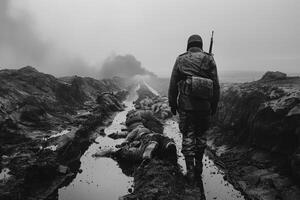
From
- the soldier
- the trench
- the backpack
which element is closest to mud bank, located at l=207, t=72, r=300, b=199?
the trench

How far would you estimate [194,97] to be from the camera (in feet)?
21.1

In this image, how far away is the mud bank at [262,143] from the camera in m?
6.86

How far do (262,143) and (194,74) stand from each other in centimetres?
383

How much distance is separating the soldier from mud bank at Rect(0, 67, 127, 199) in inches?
126

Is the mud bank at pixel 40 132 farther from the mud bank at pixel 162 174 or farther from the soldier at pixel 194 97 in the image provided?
the soldier at pixel 194 97

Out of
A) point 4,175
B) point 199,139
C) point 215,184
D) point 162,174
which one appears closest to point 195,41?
point 199,139

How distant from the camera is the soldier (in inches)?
250

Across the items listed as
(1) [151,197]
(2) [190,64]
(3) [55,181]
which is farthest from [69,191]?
(2) [190,64]

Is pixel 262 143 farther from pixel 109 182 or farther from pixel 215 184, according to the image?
pixel 109 182

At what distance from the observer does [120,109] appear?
23.2m

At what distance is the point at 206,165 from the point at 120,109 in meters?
15.0

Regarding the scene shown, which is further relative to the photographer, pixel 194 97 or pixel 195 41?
pixel 195 41

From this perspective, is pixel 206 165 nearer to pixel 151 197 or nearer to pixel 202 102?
pixel 202 102

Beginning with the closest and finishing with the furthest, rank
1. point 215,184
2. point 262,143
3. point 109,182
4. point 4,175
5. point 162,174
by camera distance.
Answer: point 162,174
point 215,184
point 109,182
point 4,175
point 262,143
